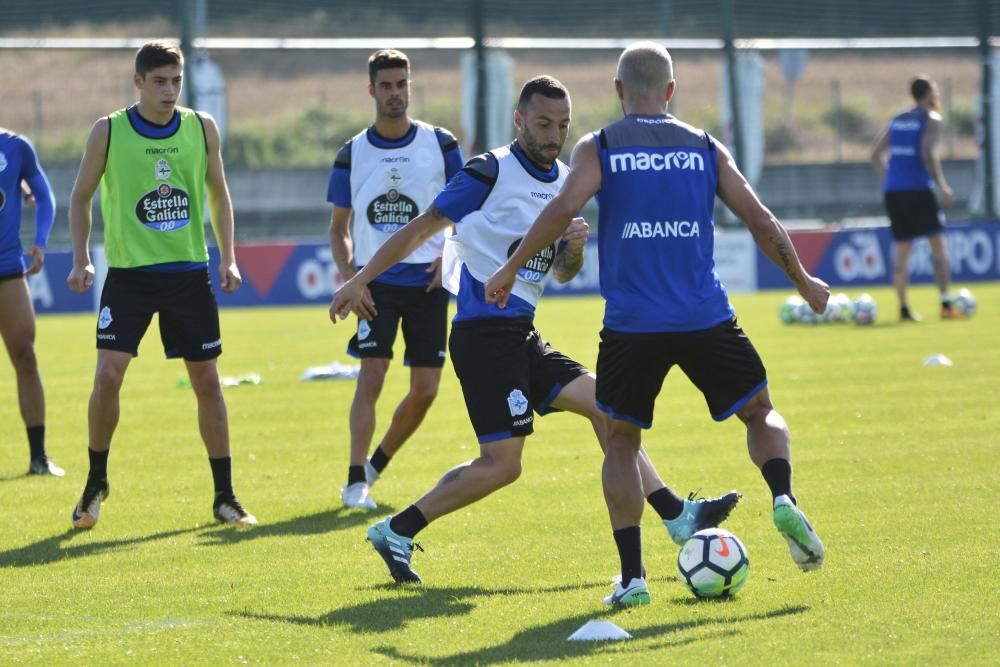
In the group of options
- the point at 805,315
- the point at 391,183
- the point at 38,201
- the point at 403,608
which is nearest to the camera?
the point at 403,608

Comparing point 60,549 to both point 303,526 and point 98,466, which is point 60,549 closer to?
point 98,466

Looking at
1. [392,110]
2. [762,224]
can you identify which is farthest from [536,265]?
[392,110]

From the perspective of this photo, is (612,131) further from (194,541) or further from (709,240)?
(194,541)

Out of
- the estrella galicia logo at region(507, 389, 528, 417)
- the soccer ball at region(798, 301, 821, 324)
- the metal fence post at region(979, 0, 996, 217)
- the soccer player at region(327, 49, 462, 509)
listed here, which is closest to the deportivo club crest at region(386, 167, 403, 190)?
the soccer player at region(327, 49, 462, 509)

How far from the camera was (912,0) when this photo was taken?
33938mm

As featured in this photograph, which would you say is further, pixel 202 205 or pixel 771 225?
pixel 202 205

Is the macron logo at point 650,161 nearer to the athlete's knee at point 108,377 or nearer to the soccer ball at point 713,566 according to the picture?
the soccer ball at point 713,566

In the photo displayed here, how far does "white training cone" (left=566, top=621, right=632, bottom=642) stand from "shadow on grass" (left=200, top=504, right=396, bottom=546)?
2521mm

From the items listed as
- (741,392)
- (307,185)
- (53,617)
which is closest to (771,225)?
(741,392)

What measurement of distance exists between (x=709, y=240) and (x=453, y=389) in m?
8.34

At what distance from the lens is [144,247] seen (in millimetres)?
7844

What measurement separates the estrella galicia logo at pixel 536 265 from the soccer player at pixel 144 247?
1.96 metres

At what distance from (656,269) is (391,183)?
3239mm

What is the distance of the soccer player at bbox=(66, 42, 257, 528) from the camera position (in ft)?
25.7
